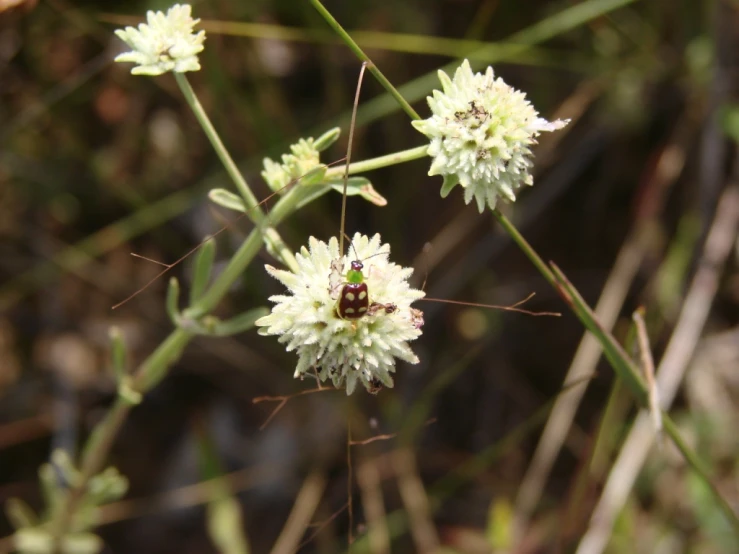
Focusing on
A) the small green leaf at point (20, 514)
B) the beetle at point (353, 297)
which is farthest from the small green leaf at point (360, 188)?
the small green leaf at point (20, 514)

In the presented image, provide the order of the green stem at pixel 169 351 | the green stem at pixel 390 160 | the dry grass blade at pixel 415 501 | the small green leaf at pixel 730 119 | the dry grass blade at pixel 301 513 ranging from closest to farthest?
the green stem at pixel 390 160
the green stem at pixel 169 351
the dry grass blade at pixel 301 513
the small green leaf at pixel 730 119
the dry grass blade at pixel 415 501

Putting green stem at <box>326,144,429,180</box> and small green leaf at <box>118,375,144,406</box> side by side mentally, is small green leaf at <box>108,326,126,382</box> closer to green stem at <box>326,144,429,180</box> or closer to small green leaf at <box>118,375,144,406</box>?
small green leaf at <box>118,375,144,406</box>

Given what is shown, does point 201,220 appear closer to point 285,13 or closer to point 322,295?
point 285,13

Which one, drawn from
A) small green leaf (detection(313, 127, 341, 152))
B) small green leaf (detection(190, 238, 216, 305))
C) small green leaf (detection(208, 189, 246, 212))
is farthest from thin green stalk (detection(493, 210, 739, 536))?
small green leaf (detection(190, 238, 216, 305))

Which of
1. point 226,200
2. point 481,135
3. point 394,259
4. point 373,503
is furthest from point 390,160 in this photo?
point 373,503

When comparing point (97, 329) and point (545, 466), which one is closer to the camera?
point (545, 466)

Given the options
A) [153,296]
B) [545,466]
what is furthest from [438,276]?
[153,296]

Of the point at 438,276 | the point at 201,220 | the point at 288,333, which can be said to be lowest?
the point at 288,333

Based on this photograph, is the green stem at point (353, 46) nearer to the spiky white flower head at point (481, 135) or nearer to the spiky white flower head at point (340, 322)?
the spiky white flower head at point (481, 135)
